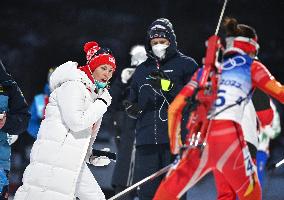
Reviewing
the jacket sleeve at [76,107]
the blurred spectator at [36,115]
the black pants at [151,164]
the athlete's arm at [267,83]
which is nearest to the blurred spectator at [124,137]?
the blurred spectator at [36,115]

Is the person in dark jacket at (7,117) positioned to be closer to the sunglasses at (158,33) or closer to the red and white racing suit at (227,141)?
the sunglasses at (158,33)

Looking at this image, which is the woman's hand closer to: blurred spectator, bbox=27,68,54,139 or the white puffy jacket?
the white puffy jacket

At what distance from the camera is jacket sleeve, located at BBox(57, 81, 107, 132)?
431 cm

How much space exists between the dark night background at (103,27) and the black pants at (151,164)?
197 inches

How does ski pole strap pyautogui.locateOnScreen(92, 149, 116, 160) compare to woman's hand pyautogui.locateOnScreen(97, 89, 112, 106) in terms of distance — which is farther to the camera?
ski pole strap pyautogui.locateOnScreen(92, 149, 116, 160)

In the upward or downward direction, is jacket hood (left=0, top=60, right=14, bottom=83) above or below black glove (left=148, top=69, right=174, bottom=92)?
above

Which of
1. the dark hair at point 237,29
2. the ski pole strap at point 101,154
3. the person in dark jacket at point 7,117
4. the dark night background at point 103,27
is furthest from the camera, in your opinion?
the dark night background at point 103,27

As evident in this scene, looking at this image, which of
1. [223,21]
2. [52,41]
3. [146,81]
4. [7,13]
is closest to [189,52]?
[52,41]

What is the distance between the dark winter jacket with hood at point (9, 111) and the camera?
461 centimetres

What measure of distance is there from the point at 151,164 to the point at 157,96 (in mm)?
574

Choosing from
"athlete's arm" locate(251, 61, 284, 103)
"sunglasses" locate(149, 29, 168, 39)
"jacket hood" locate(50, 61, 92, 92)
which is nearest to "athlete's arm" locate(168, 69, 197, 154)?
"athlete's arm" locate(251, 61, 284, 103)

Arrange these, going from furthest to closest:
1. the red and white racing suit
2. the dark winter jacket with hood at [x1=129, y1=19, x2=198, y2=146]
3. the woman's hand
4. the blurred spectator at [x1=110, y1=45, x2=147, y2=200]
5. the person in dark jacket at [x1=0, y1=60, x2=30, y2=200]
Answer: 1. the blurred spectator at [x1=110, y1=45, x2=147, y2=200]
2. the dark winter jacket with hood at [x1=129, y1=19, x2=198, y2=146]
3. the person in dark jacket at [x1=0, y1=60, x2=30, y2=200]
4. the woman's hand
5. the red and white racing suit

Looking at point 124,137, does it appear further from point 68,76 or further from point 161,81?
point 68,76

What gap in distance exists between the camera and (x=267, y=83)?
12.6ft
